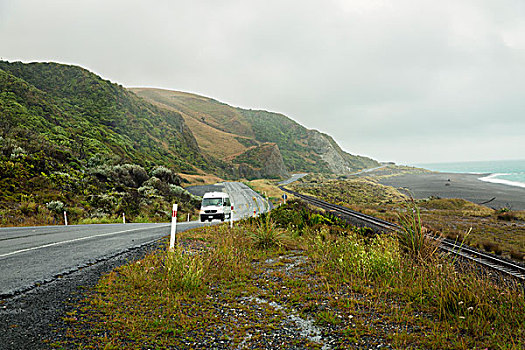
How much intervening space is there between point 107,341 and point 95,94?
2416 inches

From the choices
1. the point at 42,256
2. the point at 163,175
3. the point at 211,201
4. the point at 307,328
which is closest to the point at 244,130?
the point at 163,175

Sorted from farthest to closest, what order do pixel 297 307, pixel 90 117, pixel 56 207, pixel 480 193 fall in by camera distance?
pixel 480 193, pixel 90 117, pixel 56 207, pixel 297 307

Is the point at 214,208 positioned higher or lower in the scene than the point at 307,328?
lower

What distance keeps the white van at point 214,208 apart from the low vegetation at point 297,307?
13127mm

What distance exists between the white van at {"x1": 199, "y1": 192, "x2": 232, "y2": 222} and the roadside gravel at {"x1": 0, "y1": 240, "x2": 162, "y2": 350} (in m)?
14.3

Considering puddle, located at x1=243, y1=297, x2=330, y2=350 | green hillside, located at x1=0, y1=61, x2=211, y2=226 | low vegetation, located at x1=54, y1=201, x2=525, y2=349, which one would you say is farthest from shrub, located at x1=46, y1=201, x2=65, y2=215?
puddle, located at x1=243, y1=297, x2=330, y2=350

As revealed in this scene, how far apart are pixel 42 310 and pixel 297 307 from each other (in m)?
3.51

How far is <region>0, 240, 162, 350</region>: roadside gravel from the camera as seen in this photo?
2.97 m

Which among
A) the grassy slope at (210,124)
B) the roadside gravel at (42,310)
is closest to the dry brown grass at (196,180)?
the grassy slope at (210,124)

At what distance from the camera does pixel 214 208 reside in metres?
19.5

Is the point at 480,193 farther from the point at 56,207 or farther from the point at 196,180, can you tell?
the point at 56,207

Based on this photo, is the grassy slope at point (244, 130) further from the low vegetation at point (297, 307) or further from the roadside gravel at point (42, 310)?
the roadside gravel at point (42, 310)

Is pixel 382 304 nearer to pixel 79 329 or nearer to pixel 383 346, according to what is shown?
pixel 383 346

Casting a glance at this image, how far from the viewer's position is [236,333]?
3.54 metres
